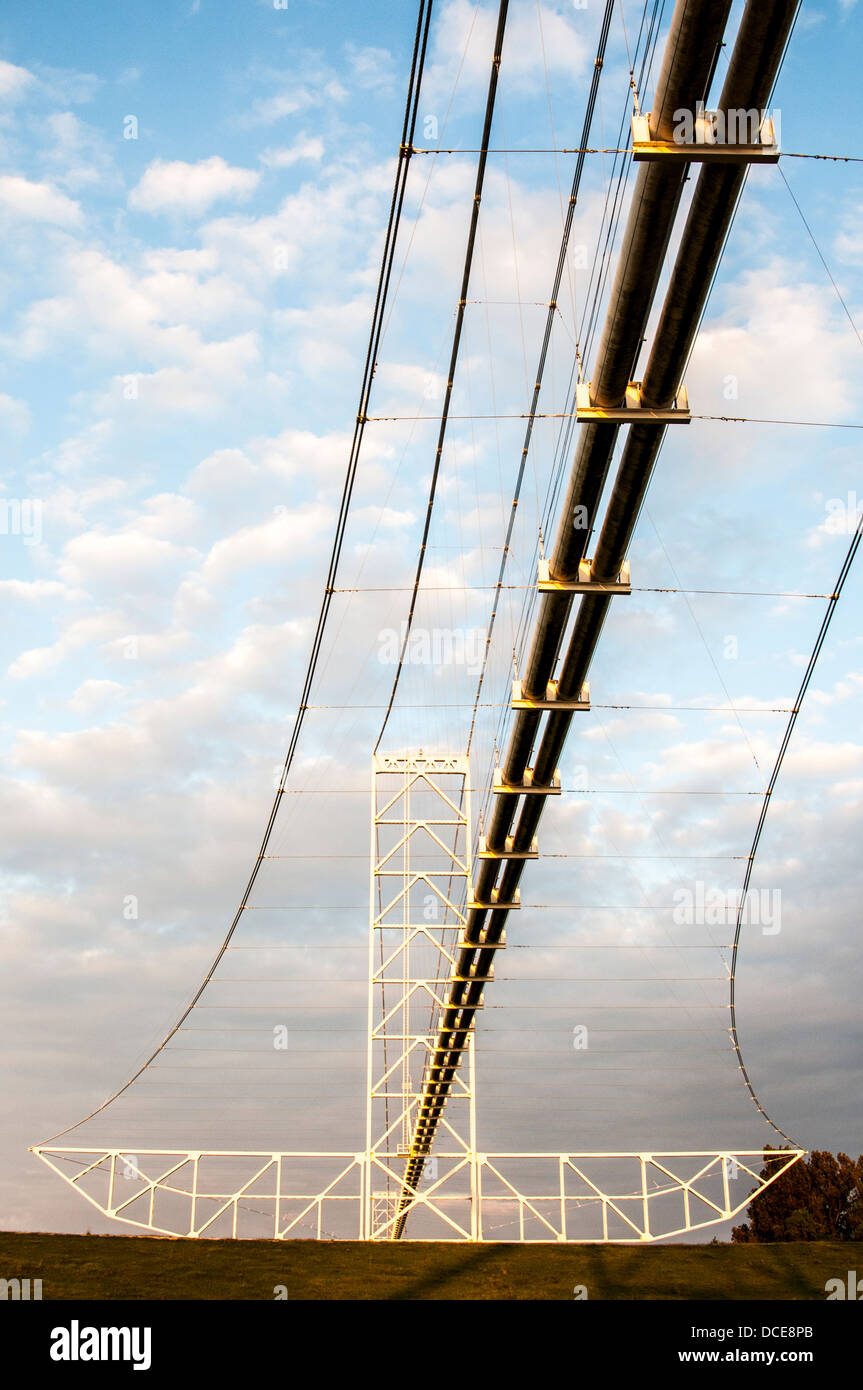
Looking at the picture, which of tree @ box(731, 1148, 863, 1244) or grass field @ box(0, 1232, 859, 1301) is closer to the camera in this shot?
grass field @ box(0, 1232, 859, 1301)

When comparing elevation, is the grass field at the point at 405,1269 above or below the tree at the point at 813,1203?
below

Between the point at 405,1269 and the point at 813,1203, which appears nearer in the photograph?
the point at 405,1269

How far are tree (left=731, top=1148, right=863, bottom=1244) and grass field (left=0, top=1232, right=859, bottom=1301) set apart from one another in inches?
1951

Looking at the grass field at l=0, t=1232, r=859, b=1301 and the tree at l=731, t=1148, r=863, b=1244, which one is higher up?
the tree at l=731, t=1148, r=863, b=1244

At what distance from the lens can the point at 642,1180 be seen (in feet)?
94.7

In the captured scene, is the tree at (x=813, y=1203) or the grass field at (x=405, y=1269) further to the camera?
the tree at (x=813, y=1203)

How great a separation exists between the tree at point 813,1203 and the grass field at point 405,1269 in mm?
49558

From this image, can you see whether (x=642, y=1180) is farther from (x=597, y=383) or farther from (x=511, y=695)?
(x=597, y=383)

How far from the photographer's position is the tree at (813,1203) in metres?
66.5

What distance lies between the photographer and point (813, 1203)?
223ft

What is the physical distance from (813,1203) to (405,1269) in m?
57.1

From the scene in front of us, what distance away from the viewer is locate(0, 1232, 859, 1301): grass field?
17.6 m
